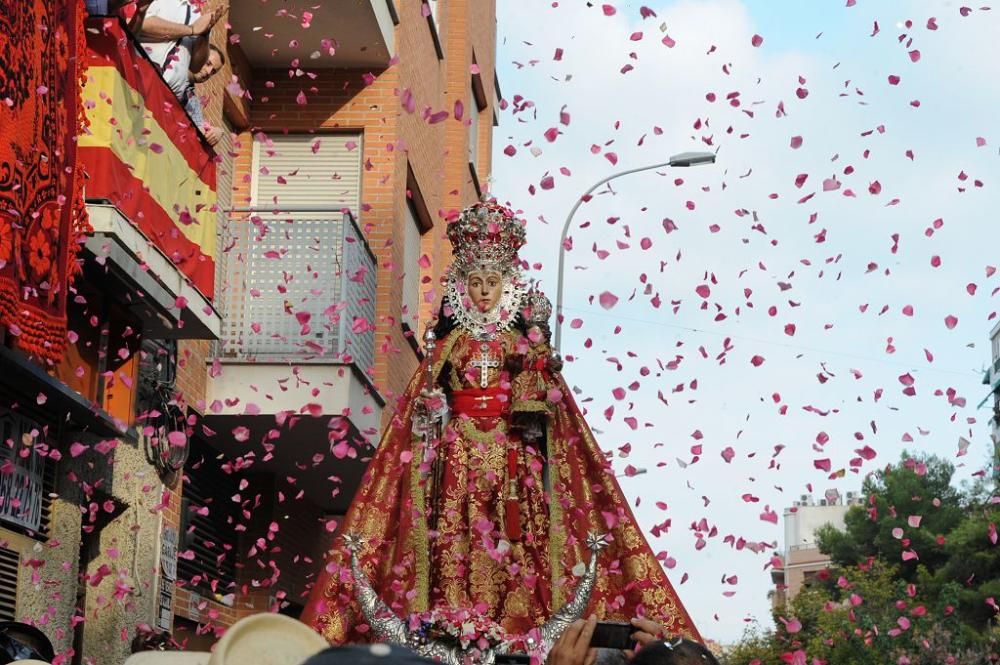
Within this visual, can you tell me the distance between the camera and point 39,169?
8023mm

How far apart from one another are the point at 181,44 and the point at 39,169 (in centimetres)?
255

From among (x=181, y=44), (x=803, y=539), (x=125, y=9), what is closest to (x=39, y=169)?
(x=125, y=9)

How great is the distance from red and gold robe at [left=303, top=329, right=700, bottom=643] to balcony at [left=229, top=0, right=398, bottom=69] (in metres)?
4.62

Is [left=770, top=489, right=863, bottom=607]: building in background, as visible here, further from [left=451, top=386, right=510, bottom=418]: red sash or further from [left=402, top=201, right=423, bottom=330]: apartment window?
[left=451, top=386, right=510, bottom=418]: red sash

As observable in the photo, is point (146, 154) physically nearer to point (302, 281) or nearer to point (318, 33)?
point (302, 281)

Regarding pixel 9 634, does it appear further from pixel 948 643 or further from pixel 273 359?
pixel 948 643

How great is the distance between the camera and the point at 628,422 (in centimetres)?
898

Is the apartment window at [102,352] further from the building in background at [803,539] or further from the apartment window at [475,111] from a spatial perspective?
the building in background at [803,539]

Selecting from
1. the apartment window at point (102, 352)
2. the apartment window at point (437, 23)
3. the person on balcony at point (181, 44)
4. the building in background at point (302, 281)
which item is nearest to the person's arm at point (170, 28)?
the person on balcony at point (181, 44)

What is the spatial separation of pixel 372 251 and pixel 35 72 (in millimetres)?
7349

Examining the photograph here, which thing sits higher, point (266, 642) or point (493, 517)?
point (493, 517)

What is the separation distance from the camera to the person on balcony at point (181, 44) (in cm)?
1007

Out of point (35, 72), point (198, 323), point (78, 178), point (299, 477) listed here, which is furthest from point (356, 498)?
point (299, 477)

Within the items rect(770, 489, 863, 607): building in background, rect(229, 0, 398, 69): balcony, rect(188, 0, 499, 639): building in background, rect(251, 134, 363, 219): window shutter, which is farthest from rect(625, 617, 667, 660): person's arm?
rect(770, 489, 863, 607): building in background
